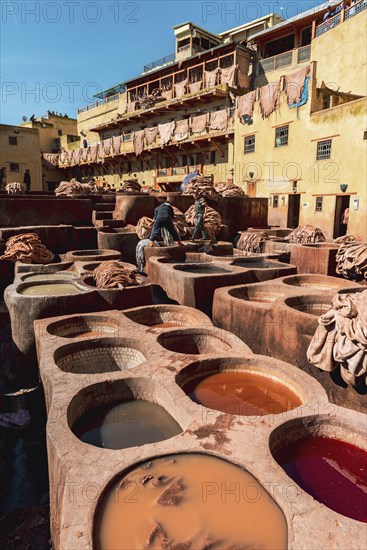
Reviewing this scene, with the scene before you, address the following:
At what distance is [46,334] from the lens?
16.2 feet

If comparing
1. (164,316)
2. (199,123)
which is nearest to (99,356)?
Answer: (164,316)

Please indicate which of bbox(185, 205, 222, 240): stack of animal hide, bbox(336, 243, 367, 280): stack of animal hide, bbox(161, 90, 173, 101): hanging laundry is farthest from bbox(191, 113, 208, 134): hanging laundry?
bbox(336, 243, 367, 280): stack of animal hide

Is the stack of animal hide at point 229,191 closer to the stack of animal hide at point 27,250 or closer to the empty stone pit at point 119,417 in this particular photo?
the stack of animal hide at point 27,250

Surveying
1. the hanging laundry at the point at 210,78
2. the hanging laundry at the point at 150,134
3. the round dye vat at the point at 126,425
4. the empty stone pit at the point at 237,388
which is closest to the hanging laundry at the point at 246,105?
the hanging laundry at the point at 210,78

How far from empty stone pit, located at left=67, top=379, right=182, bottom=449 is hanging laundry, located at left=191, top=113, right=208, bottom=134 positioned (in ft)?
83.3

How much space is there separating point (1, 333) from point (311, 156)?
52.2ft

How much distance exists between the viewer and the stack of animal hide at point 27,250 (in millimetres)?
9250

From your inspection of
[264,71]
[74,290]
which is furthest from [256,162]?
[74,290]

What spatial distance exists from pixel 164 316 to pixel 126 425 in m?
2.71

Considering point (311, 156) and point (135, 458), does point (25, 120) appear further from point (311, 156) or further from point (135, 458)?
point (135, 458)

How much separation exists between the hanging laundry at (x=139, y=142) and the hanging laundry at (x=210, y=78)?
6.42 metres

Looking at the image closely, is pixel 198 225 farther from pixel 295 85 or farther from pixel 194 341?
pixel 295 85

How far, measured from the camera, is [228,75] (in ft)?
89.9

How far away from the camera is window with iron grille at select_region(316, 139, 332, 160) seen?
1698 cm
